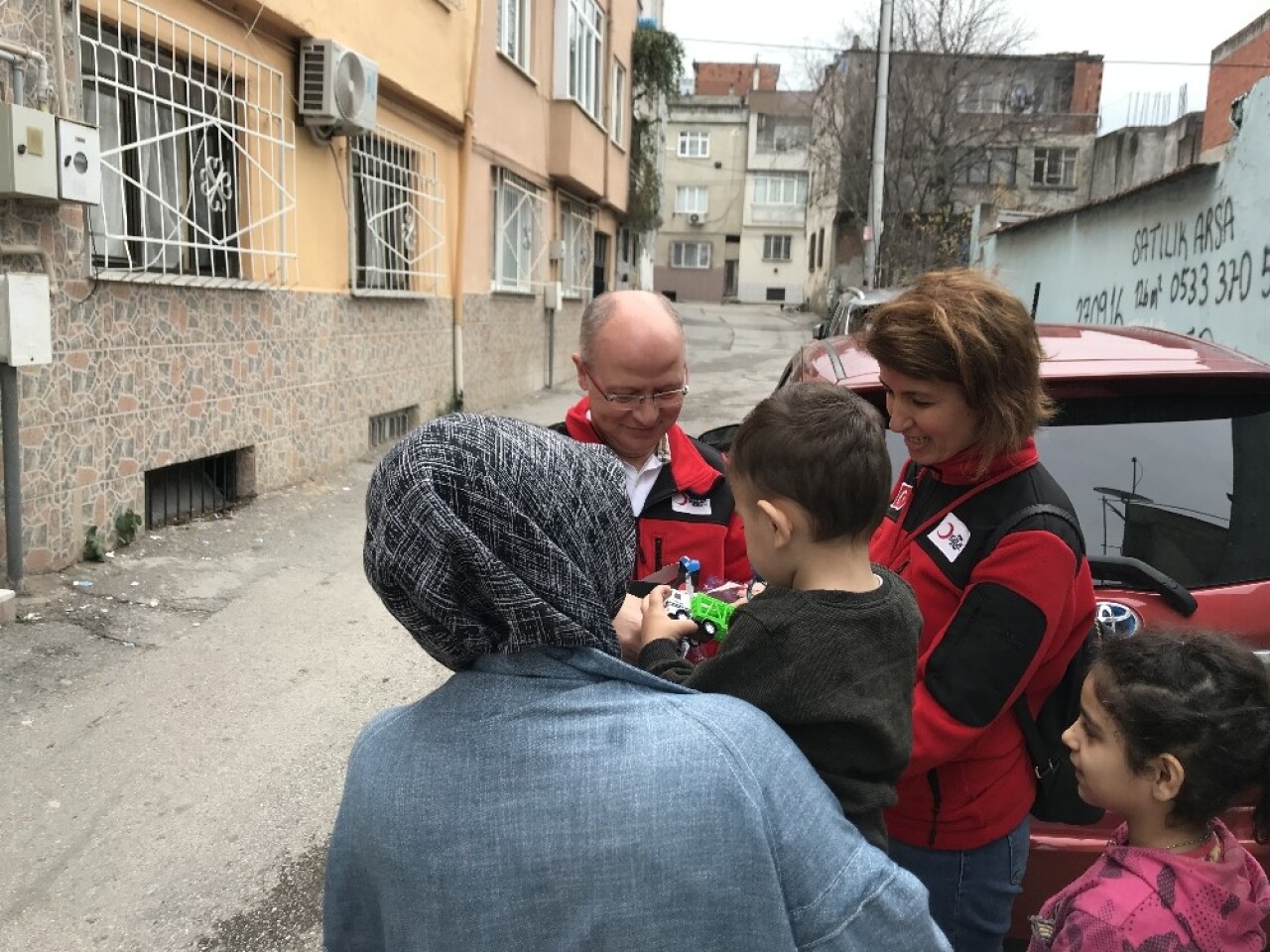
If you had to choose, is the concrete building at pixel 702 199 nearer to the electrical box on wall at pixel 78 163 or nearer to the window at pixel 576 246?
the window at pixel 576 246

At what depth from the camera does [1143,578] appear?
2.29m

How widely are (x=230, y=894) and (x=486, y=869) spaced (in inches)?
94.2

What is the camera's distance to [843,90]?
27844 mm

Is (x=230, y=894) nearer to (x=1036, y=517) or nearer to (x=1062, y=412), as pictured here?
(x=1036, y=517)

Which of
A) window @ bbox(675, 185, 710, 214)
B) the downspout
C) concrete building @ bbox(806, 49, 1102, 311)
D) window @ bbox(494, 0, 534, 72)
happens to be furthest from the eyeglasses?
window @ bbox(675, 185, 710, 214)

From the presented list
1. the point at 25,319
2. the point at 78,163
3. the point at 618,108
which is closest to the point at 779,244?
the point at 618,108

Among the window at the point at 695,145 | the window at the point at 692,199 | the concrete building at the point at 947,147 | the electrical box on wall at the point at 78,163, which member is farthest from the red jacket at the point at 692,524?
the window at the point at 695,145

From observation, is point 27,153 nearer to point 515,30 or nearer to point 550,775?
point 550,775

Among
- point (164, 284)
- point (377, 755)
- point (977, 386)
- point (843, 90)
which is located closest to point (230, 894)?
point (377, 755)

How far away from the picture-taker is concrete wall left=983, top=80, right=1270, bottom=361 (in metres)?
8.13

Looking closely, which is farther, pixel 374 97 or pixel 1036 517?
pixel 374 97

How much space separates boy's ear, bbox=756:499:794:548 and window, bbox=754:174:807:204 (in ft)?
164

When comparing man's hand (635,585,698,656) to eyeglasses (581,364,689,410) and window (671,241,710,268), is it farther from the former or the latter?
window (671,241,710,268)

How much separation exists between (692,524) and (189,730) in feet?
8.92
